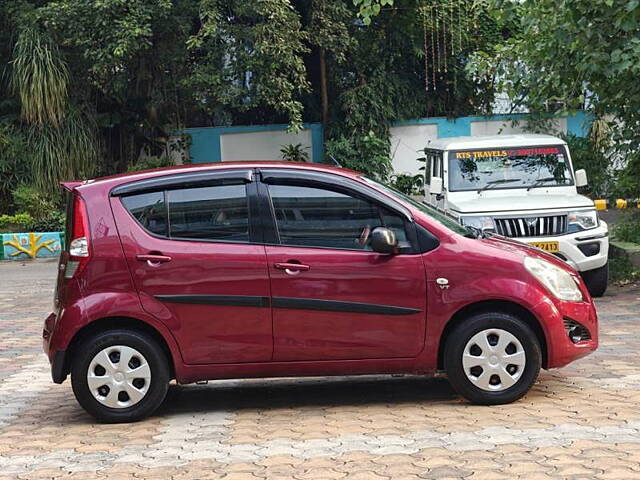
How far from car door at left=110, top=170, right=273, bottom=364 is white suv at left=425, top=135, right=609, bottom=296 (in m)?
5.35

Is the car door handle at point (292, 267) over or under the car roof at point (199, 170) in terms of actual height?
under

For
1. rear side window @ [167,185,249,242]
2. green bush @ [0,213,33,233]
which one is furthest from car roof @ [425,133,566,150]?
green bush @ [0,213,33,233]

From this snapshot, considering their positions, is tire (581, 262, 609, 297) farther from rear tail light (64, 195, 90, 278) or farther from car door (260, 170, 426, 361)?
rear tail light (64, 195, 90, 278)

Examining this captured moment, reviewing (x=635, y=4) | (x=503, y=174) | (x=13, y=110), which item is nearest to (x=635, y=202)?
(x=503, y=174)

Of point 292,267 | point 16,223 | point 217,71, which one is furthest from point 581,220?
point 16,223

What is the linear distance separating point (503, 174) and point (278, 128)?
43.8ft

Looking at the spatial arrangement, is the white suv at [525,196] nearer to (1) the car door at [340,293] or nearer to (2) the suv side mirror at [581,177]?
(2) the suv side mirror at [581,177]

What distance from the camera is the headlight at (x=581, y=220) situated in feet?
39.9

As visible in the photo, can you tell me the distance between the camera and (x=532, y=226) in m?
12.1

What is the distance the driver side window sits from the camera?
22.9 feet

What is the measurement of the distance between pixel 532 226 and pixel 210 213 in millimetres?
6009

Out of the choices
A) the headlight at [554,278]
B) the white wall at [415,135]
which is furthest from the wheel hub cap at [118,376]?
the white wall at [415,135]

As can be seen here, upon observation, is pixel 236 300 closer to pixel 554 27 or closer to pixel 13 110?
pixel 554 27

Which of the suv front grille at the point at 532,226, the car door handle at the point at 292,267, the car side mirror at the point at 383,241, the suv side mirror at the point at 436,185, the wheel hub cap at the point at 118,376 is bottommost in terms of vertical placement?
the wheel hub cap at the point at 118,376
